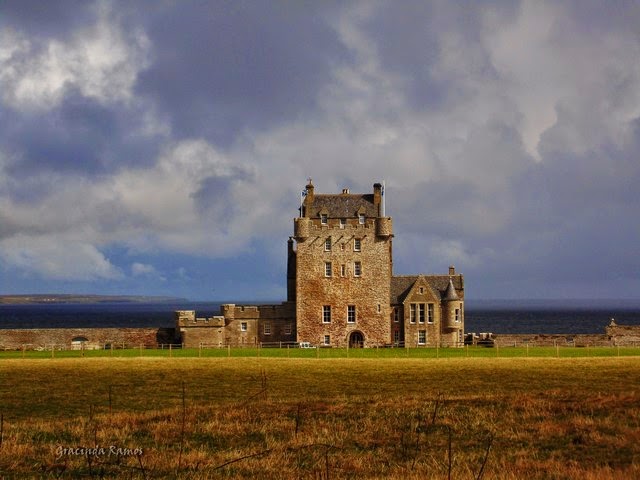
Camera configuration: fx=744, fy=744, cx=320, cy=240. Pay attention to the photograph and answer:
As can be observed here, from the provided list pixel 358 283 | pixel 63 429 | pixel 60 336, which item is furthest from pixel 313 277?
pixel 63 429

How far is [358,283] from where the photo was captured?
66.1 meters

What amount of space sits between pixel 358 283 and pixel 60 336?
26.4 m

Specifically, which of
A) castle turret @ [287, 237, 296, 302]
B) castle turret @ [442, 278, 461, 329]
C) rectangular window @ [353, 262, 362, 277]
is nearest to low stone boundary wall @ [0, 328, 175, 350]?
castle turret @ [287, 237, 296, 302]

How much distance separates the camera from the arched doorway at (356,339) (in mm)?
66188

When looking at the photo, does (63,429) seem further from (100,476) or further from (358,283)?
(358,283)

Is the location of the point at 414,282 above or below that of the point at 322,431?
above

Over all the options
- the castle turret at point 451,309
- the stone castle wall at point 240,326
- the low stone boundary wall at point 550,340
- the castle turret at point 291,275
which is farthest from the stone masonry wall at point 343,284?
the low stone boundary wall at point 550,340

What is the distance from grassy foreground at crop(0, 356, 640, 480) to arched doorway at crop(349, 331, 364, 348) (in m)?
32.9

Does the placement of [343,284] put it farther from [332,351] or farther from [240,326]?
[240,326]

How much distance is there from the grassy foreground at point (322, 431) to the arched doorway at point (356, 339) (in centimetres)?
3290

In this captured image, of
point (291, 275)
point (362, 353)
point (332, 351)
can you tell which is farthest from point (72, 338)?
point (362, 353)

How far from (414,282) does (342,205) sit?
9.54m

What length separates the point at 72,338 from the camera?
6512 centimetres

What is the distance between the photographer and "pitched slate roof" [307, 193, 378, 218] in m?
66.9
